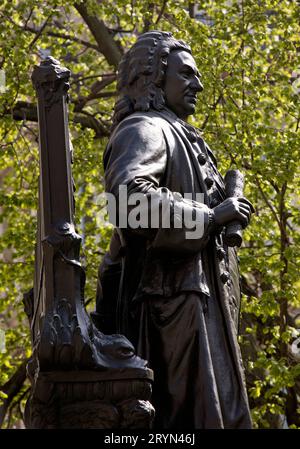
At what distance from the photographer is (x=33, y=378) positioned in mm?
6484

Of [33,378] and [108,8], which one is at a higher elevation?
[108,8]

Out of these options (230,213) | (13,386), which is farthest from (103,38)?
(230,213)

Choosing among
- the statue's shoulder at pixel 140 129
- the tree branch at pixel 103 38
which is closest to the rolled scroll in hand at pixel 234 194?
the statue's shoulder at pixel 140 129

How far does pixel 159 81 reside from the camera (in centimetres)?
754

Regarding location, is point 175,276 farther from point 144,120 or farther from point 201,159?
point 144,120

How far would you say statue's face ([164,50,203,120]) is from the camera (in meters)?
7.56

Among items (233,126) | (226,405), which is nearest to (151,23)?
(233,126)

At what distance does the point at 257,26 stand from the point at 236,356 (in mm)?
12061

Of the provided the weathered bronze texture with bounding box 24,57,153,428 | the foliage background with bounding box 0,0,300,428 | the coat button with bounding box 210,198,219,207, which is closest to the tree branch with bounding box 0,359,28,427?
the foliage background with bounding box 0,0,300,428

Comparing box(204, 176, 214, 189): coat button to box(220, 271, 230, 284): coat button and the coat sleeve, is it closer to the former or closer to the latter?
the coat sleeve

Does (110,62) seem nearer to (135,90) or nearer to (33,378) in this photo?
(135,90)

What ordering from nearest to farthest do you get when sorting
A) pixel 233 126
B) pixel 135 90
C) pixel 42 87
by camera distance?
1. pixel 42 87
2. pixel 135 90
3. pixel 233 126

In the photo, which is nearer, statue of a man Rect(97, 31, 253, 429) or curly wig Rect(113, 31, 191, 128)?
statue of a man Rect(97, 31, 253, 429)

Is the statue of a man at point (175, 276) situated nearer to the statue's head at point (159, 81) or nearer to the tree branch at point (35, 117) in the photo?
the statue's head at point (159, 81)
